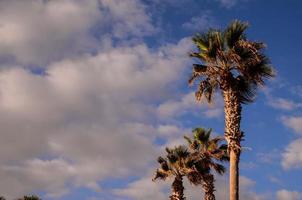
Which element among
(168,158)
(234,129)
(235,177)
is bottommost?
(235,177)

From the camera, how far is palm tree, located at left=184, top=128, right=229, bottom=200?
39.4 metres

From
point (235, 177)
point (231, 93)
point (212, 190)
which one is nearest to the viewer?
point (235, 177)

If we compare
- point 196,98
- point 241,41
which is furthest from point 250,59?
point 196,98

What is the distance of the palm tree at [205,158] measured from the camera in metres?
39.4

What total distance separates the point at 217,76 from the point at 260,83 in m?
2.00

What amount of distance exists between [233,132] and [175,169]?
1786 centimetres

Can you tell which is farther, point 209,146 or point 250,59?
point 209,146

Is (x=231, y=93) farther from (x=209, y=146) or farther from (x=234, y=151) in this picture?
(x=209, y=146)

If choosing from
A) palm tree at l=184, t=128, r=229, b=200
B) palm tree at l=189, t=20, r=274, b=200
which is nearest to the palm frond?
palm tree at l=189, t=20, r=274, b=200

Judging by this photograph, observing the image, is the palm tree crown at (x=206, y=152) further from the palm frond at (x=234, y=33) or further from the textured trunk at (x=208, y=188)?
the palm frond at (x=234, y=33)

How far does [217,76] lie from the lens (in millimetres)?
23625

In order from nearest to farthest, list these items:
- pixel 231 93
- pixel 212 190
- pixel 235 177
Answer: pixel 235 177 → pixel 231 93 → pixel 212 190

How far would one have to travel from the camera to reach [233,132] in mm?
22531

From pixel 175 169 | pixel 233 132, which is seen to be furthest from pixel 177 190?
pixel 233 132
